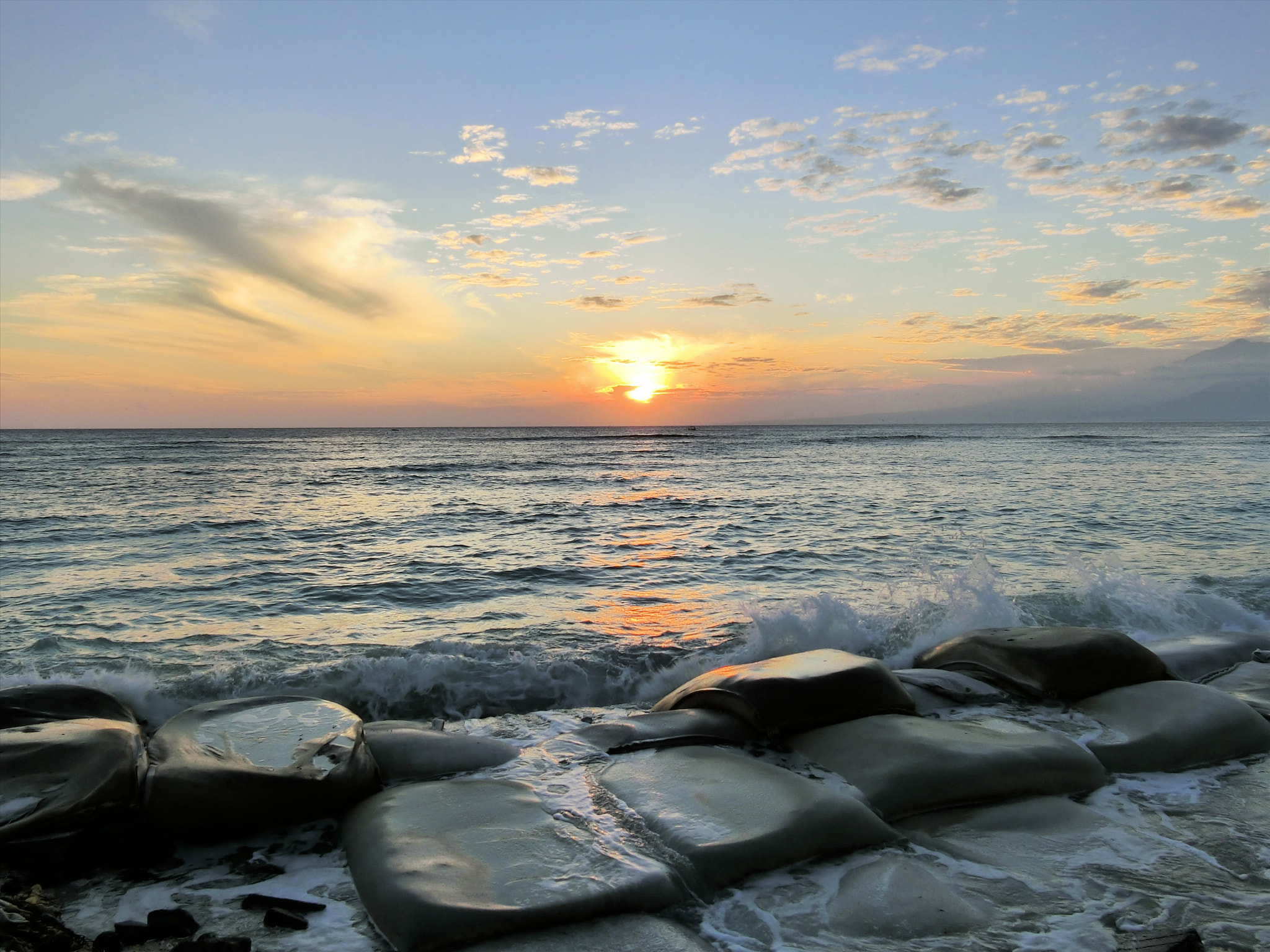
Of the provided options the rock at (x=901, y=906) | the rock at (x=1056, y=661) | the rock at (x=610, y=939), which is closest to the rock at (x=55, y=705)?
the rock at (x=610, y=939)

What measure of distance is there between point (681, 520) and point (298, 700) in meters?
13.9

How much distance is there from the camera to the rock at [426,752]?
444 centimetres

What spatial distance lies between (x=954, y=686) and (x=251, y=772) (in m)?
5.12

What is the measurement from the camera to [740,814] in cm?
363

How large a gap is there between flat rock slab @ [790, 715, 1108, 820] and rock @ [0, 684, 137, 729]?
15.5ft

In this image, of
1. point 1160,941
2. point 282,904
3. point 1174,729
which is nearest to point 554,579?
point 1174,729

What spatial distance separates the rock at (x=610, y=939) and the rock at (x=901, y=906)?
0.66m

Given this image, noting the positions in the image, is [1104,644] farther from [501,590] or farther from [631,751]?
[501,590]

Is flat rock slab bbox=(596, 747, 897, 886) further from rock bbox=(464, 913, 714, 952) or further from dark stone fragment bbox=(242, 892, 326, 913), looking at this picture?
dark stone fragment bbox=(242, 892, 326, 913)

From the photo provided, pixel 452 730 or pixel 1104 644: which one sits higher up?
pixel 1104 644

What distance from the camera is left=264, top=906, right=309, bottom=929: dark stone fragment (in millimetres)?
3035

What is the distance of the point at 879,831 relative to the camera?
3.66m

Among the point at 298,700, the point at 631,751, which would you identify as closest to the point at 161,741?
the point at 298,700

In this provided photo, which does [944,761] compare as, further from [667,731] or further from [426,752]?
[426,752]
